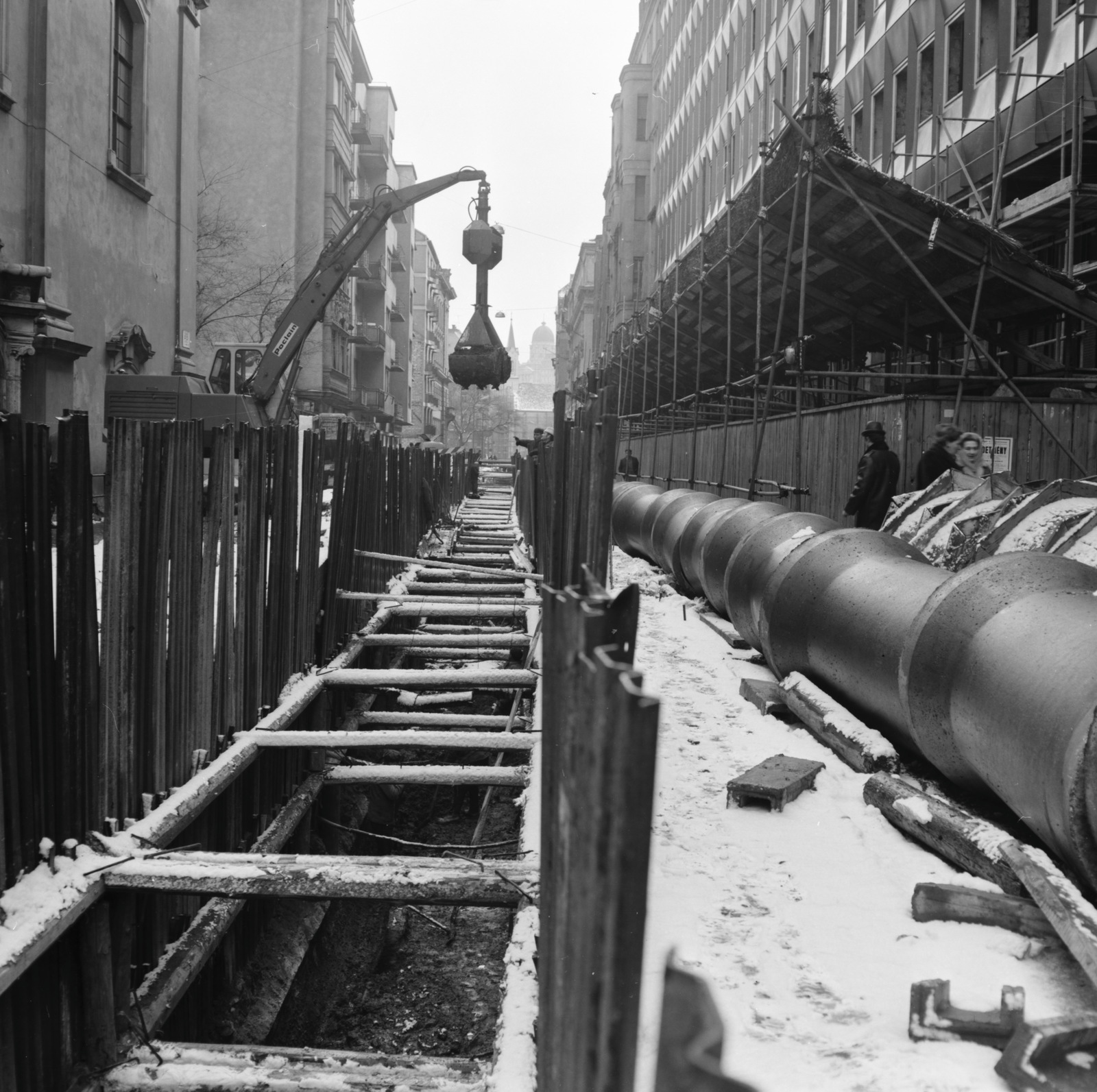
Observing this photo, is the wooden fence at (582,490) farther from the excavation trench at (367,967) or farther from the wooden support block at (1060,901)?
the wooden support block at (1060,901)

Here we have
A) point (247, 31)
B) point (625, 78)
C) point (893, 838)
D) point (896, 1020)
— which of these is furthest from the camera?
point (625, 78)

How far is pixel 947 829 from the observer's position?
389 cm

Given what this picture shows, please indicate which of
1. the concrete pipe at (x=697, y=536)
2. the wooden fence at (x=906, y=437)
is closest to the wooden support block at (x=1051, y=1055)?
the concrete pipe at (x=697, y=536)

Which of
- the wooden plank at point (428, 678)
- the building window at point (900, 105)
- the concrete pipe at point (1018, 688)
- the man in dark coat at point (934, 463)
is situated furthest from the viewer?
the building window at point (900, 105)

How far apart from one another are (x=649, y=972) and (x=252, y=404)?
1951cm

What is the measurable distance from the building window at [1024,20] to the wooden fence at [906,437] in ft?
Answer: 24.2

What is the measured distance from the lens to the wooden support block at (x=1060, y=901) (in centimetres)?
291

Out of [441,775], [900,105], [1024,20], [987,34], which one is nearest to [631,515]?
[1024,20]

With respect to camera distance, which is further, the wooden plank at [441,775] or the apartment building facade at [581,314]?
the apartment building facade at [581,314]

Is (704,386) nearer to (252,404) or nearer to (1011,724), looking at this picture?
(252,404)

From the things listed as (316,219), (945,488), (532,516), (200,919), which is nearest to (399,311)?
(316,219)

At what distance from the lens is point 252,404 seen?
21.2 metres

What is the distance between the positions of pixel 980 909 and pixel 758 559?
446 centimetres

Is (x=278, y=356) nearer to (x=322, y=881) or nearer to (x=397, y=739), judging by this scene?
(x=397, y=739)
